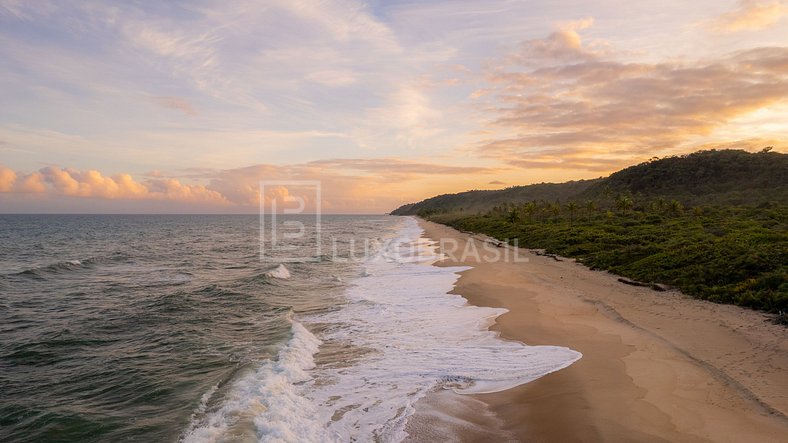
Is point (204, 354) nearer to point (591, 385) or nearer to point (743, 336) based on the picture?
point (591, 385)

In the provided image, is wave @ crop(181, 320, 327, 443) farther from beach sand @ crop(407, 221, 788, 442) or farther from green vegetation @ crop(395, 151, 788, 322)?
green vegetation @ crop(395, 151, 788, 322)

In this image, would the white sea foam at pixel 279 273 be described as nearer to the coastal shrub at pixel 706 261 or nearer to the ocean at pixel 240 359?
the ocean at pixel 240 359

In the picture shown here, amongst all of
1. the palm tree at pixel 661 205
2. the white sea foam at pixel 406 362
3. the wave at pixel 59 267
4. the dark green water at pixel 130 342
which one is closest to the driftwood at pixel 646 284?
the white sea foam at pixel 406 362

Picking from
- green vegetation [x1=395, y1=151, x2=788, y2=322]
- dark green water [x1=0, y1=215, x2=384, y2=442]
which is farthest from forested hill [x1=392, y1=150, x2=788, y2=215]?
dark green water [x1=0, y1=215, x2=384, y2=442]

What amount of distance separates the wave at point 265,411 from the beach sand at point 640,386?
216 centimetres

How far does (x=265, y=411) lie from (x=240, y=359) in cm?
397

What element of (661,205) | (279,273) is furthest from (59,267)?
(661,205)

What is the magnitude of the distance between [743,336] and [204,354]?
48.8 ft

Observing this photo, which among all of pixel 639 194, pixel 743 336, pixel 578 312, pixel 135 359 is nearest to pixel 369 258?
pixel 578 312

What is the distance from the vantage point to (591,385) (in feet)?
30.8

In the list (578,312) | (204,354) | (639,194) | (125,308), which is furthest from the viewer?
(639,194)

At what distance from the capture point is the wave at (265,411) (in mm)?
8016

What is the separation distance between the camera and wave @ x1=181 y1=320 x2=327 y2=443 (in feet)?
26.3

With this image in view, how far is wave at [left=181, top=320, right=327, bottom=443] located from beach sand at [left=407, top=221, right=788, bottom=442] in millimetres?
2155
